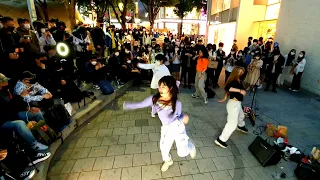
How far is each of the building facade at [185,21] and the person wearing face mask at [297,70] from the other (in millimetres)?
37090

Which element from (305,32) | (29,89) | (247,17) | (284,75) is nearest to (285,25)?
(305,32)

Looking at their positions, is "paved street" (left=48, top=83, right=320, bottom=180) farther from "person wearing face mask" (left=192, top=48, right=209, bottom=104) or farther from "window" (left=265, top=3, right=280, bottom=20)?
"window" (left=265, top=3, right=280, bottom=20)

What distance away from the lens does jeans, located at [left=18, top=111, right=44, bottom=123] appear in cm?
375

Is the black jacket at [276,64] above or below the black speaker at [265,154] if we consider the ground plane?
above

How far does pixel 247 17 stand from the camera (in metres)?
14.6

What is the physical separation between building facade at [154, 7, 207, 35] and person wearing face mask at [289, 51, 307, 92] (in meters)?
37.1

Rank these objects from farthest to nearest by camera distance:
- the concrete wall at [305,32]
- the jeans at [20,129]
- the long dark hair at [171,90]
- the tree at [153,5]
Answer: the tree at [153,5] < the concrete wall at [305,32] < the jeans at [20,129] < the long dark hair at [171,90]

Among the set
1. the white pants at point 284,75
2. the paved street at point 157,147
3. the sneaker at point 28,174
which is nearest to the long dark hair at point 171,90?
the paved street at point 157,147

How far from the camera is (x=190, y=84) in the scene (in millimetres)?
9312

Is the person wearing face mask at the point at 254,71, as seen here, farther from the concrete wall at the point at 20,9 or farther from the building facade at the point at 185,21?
the building facade at the point at 185,21

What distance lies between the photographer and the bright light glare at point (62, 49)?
6.09m

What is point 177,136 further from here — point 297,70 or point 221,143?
point 297,70

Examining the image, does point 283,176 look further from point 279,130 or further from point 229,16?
point 229,16

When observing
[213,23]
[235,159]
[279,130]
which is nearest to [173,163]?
[235,159]
